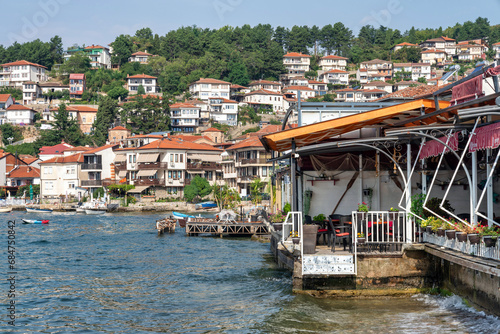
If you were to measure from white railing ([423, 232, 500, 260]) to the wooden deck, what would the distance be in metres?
24.7

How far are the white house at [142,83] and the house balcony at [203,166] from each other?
72936 millimetres

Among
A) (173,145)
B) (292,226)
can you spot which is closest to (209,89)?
(173,145)

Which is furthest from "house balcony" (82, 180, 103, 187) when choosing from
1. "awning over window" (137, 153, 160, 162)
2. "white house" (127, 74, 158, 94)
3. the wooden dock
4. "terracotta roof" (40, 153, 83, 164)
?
"white house" (127, 74, 158, 94)

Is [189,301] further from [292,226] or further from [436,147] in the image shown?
[436,147]

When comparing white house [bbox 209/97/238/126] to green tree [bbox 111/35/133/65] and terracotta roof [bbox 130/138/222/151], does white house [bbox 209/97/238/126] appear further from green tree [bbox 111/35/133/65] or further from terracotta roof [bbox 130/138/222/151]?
green tree [bbox 111/35/133/65]

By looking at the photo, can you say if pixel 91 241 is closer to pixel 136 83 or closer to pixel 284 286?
pixel 284 286

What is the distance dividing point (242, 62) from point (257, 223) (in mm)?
132847

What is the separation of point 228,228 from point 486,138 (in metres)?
29.3

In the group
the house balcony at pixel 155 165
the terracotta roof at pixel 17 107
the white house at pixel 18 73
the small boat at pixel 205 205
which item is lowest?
the small boat at pixel 205 205

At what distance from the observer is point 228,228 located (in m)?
41.7

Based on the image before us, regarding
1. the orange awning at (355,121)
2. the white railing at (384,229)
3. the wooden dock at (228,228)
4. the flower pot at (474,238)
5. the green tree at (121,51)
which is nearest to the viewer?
the flower pot at (474,238)

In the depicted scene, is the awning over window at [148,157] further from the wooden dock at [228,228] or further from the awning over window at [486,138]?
the awning over window at [486,138]

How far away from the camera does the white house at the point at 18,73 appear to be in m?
166

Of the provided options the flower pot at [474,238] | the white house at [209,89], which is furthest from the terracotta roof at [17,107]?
the flower pot at [474,238]
